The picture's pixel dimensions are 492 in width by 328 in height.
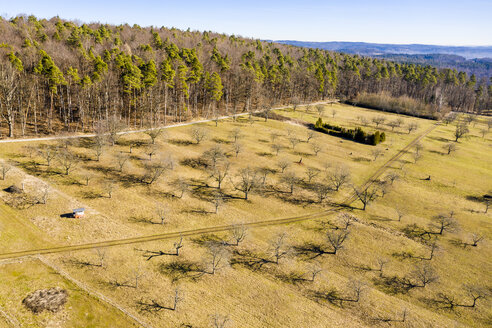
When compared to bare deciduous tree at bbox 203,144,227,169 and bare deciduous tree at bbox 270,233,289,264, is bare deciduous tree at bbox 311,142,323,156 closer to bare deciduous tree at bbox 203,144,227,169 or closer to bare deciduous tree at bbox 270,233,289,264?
bare deciduous tree at bbox 203,144,227,169

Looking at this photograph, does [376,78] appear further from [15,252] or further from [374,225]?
[15,252]

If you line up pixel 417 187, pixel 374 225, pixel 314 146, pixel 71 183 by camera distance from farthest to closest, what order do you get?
pixel 314 146 → pixel 417 187 → pixel 71 183 → pixel 374 225

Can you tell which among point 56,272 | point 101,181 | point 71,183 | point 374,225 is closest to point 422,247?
point 374,225

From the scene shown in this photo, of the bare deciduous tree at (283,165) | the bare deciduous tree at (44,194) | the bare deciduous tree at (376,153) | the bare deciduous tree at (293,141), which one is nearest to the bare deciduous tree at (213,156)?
the bare deciduous tree at (283,165)

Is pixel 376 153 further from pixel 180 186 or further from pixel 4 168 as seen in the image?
pixel 4 168

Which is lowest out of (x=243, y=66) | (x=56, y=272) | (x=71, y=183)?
(x=56, y=272)

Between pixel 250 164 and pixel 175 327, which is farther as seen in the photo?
pixel 250 164

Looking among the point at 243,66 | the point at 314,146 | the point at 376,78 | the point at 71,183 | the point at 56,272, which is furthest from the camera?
the point at 376,78

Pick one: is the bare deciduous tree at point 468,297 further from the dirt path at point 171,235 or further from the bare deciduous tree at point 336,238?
the dirt path at point 171,235
